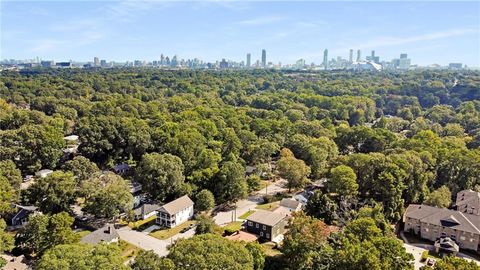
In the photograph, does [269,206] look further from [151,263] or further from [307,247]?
[151,263]

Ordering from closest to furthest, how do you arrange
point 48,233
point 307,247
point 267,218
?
1. point 307,247
2. point 48,233
3. point 267,218

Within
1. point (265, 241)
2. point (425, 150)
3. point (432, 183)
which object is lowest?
point (265, 241)

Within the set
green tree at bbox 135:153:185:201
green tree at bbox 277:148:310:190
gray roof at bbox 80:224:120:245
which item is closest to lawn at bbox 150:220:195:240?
gray roof at bbox 80:224:120:245

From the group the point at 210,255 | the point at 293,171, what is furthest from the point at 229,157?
the point at 210,255

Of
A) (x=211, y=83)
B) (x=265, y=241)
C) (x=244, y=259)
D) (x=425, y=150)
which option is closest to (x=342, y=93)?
(x=211, y=83)

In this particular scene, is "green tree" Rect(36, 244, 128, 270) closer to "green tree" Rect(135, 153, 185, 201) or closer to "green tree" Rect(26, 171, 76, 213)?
"green tree" Rect(26, 171, 76, 213)

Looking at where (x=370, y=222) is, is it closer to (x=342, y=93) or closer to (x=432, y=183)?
(x=432, y=183)

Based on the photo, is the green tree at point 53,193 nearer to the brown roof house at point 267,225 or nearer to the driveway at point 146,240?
the driveway at point 146,240
